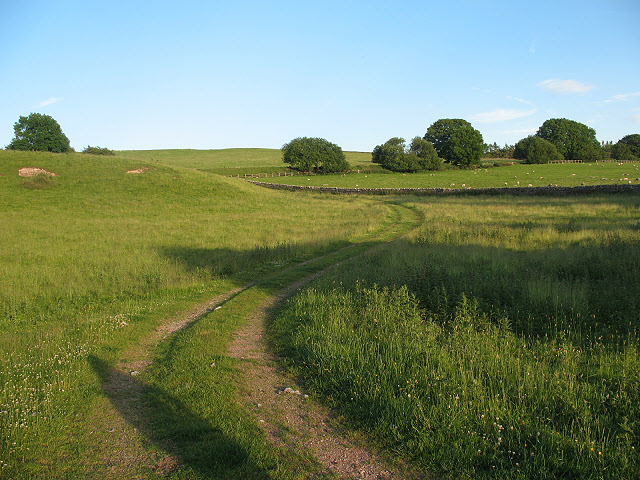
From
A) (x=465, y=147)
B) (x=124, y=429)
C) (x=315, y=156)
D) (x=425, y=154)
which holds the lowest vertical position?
(x=124, y=429)

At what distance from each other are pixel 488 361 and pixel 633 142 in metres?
149

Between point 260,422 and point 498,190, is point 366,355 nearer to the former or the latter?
point 260,422

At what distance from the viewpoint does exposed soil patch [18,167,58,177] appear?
42.7m

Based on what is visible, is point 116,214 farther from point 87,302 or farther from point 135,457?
point 135,457

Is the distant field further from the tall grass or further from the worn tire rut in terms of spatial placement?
the worn tire rut

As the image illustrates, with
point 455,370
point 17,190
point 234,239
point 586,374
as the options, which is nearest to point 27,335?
point 455,370

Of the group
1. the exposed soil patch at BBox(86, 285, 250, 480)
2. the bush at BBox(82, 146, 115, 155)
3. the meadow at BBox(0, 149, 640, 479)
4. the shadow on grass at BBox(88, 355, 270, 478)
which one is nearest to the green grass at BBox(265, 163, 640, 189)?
the bush at BBox(82, 146, 115, 155)

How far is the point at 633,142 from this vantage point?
399 feet

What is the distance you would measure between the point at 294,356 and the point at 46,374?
374 cm

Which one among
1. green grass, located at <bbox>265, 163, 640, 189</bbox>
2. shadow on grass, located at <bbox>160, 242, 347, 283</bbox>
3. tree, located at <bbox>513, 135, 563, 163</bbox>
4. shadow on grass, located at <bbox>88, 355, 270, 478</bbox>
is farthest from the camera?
tree, located at <bbox>513, 135, 563, 163</bbox>

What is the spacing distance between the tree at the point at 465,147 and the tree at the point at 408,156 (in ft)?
22.0

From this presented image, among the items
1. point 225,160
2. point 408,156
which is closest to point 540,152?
point 408,156

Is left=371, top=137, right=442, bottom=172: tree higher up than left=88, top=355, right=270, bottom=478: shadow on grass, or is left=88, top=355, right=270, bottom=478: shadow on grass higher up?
left=371, top=137, right=442, bottom=172: tree

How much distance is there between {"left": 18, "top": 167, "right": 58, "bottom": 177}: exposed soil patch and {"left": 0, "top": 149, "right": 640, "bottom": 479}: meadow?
3128 centimetres
